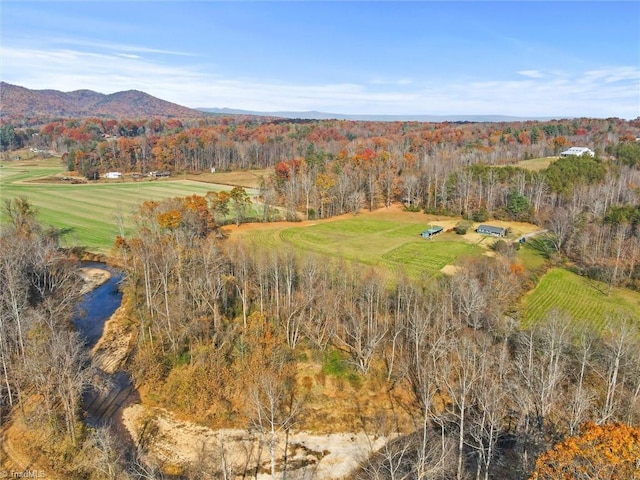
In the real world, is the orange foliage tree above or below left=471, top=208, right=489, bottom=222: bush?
above

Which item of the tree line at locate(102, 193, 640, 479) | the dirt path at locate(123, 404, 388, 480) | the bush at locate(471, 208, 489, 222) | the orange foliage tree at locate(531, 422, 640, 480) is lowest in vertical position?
the dirt path at locate(123, 404, 388, 480)

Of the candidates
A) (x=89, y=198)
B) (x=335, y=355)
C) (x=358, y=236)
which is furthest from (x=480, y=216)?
(x=89, y=198)

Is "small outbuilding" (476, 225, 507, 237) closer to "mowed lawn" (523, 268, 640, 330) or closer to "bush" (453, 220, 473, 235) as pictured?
"bush" (453, 220, 473, 235)

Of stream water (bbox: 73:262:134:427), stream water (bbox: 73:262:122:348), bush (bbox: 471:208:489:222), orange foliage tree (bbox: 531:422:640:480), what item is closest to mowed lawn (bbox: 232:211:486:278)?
bush (bbox: 471:208:489:222)

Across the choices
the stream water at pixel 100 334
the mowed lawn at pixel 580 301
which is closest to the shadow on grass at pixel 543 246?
the mowed lawn at pixel 580 301

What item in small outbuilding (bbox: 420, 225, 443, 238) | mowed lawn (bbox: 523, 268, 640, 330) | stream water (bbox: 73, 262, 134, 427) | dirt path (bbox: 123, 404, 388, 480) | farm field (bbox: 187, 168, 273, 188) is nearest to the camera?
dirt path (bbox: 123, 404, 388, 480)

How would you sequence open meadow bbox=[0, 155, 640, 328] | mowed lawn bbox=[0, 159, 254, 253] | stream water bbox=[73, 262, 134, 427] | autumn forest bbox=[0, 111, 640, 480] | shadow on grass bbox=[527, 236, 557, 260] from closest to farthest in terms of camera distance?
1. autumn forest bbox=[0, 111, 640, 480]
2. stream water bbox=[73, 262, 134, 427]
3. open meadow bbox=[0, 155, 640, 328]
4. shadow on grass bbox=[527, 236, 557, 260]
5. mowed lawn bbox=[0, 159, 254, 253]

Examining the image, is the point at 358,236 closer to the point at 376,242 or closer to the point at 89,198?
the point at 376,242
